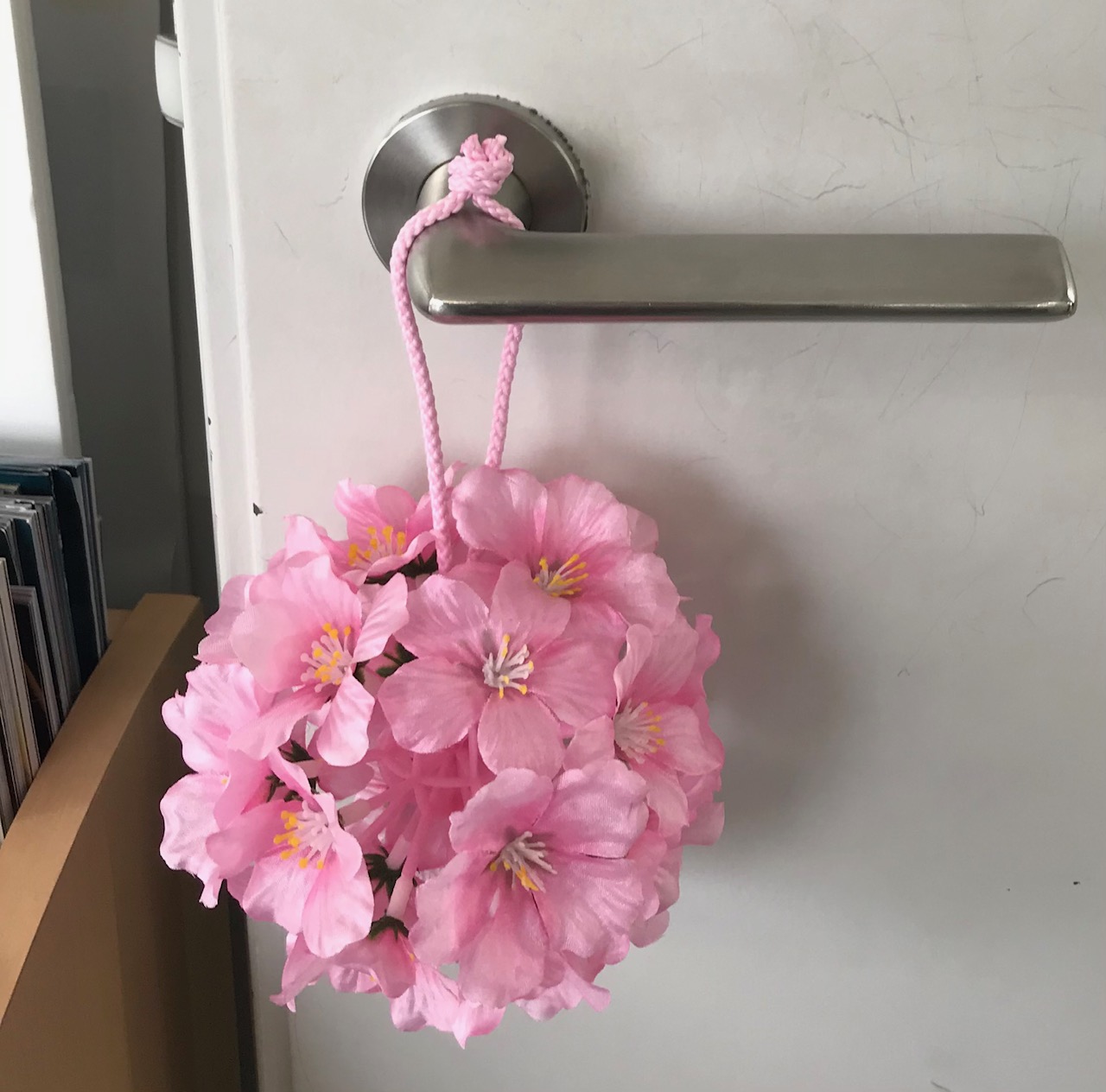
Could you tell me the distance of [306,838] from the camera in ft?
1.04

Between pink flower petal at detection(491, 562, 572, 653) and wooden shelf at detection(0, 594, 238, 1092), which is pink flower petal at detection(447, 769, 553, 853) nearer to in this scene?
pink flower petal at detection(491, 562, 572, 653)

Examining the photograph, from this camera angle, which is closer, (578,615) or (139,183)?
(578,615)

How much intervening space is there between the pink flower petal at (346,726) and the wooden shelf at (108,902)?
186 mm

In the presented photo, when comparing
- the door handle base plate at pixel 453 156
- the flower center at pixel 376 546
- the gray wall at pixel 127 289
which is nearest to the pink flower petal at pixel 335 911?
the flower center at pixel 376 546

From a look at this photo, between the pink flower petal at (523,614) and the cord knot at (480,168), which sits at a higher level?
the cord knot at (480,168)

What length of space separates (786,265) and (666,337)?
7 cm

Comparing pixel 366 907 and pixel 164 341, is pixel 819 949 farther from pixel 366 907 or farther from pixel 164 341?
pixel 164 341

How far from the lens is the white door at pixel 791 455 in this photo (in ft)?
0.97

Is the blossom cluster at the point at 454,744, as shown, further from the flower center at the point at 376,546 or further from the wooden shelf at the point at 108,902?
the wooden shelf at the point at 108,902

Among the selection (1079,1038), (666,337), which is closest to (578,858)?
(666,337)

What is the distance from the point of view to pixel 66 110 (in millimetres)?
520

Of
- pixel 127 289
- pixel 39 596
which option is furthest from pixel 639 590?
pixel 127 289

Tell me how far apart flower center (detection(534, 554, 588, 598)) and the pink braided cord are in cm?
3

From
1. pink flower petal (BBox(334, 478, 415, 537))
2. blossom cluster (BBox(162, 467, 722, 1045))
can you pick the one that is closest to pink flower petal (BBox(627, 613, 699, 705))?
blossom cluster (BBox(162, 467, 722, 1045))
